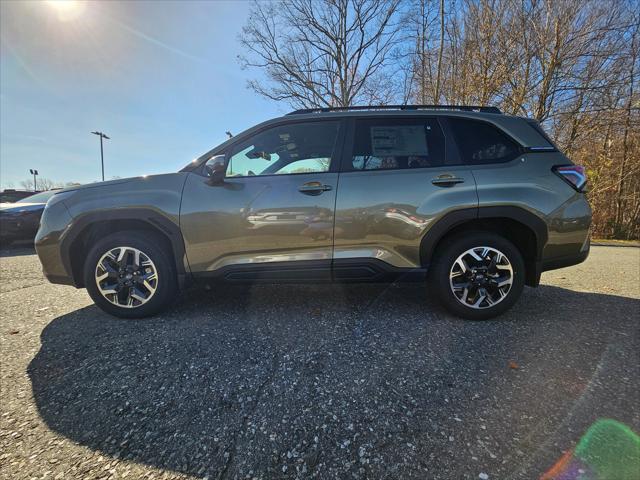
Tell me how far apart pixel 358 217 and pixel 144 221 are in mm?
1945

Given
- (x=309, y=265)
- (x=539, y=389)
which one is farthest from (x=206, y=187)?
(x=539, y=389)

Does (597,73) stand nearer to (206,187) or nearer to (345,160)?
(345,160)

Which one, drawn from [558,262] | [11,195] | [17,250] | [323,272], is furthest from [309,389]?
[11,195]

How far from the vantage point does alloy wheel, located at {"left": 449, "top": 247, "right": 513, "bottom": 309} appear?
8.64 feet

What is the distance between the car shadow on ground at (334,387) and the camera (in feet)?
4.46

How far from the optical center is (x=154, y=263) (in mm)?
2707

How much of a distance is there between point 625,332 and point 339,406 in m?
2.68

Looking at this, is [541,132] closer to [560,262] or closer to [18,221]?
[560,262]

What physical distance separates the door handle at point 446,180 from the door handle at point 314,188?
3.03ft

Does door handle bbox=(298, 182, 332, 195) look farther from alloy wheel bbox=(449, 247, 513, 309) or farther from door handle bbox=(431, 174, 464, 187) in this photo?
alloy wheel bbox=(449, 247, 513, 309)

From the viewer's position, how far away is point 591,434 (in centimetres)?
147

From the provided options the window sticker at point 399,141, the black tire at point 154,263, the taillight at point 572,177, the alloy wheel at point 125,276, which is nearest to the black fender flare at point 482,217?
the taillight at point 572,177

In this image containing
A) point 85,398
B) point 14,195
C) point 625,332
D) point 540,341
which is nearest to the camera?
point 85,398

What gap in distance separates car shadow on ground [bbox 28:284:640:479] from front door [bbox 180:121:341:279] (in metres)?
0.53
